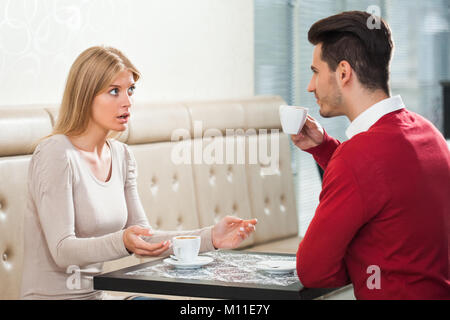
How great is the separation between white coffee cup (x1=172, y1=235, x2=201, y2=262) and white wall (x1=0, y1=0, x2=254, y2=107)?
111cm

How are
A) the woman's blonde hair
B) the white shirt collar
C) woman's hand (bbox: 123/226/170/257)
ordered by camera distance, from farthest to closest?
the woman's blonde hair < woman's hand (bbox: 123/226/170/257) < the white shirt collar

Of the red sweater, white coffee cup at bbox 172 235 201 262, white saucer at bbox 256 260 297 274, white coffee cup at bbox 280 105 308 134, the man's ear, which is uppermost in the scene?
the man's ear

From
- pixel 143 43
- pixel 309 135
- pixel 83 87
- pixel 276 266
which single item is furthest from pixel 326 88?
pixel 143 43

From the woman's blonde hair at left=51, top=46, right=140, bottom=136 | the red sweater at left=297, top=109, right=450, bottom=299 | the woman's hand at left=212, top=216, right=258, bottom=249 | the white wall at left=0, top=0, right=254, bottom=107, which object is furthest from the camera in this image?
the white wall at left=0, top=0, right=254, bottom=107

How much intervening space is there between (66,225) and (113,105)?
0.40 metres

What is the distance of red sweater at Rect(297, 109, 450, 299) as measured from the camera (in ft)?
4.64

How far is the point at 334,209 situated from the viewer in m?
1.43

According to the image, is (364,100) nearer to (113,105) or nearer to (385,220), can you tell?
(385,220)

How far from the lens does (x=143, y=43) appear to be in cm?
308

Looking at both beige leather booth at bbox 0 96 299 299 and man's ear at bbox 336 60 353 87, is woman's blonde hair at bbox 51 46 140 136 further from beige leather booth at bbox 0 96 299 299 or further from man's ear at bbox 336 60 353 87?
man's ear at bbox 336 60 353 87

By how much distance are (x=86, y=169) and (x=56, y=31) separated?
968 millimetres

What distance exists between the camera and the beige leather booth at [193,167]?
2.32 metres

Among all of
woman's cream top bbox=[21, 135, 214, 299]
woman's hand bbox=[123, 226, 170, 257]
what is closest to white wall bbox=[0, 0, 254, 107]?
woman's cream top bbox=[21, 135, 214, 299]
